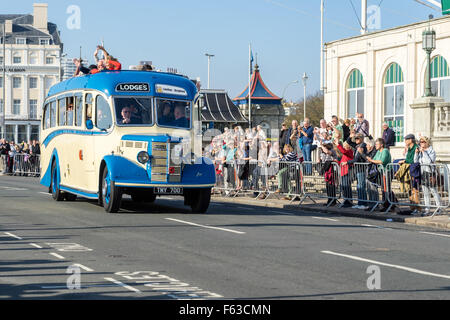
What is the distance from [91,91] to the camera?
1917 cm

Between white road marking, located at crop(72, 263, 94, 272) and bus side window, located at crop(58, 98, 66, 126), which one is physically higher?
bus side window, located at crop(58, 98, 66, 126)

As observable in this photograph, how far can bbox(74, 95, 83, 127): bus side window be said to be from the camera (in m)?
19.8

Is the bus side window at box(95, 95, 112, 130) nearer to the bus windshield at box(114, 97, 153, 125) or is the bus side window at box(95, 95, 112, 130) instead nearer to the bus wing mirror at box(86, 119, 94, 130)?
the bus wing mirror at box(86, 119, 94, 130)

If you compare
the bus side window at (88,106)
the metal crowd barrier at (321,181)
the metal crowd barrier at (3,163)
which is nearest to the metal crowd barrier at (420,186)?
the metal crowd barrier at (321,181)

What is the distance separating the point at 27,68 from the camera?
126 meters

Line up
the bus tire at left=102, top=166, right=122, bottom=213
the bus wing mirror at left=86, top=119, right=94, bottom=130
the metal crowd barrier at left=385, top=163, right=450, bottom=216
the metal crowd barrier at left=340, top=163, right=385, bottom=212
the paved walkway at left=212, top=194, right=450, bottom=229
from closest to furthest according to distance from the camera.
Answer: the paved walkway at left=212, top=194, right=450, bottom=229 → the bus tire at left=102, top=166, right=122, bottom=213 → the metal crowd barrier at left=385, top=163, right=450, bottom=216 → the bus wing mirror at left=86, top=119, right=94, bottom=130 → the metal crowd barrier at left=340, top=163, right=385, bottom=212

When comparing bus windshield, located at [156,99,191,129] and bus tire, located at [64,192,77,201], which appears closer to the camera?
bus windshield, located at [156,99,191,129]

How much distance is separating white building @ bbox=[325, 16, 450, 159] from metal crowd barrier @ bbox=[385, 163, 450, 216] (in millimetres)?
14772

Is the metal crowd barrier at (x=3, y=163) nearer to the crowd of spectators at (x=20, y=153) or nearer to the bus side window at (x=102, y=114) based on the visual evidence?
the crowd of spectators at (x=20, y=153)

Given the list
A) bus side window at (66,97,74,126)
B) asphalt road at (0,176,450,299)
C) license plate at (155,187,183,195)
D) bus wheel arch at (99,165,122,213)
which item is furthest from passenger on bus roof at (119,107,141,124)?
bus side window at (66,97,74,126)

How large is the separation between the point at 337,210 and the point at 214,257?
9.57m

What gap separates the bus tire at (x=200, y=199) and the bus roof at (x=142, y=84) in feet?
7.66
